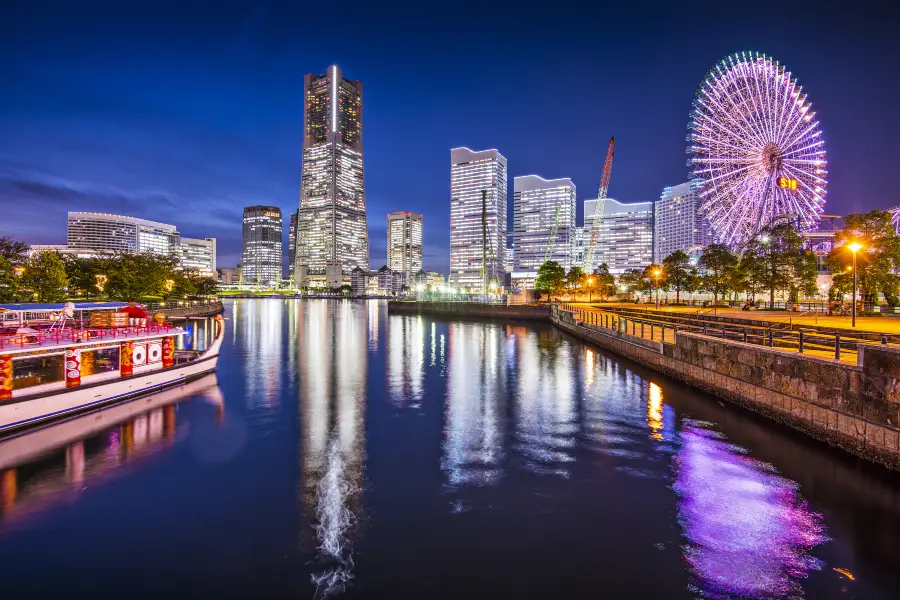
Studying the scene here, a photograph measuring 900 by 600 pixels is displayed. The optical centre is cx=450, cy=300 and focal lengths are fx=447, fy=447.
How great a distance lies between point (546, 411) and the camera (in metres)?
22.7

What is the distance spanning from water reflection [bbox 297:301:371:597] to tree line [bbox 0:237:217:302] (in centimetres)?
4376

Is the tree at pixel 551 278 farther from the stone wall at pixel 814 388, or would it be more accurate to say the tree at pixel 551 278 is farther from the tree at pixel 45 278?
the tree at pixel 45 278

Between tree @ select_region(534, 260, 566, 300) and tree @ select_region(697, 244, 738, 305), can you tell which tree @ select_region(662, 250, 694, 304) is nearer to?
tree @ select_region(697, 244, 738, 305)

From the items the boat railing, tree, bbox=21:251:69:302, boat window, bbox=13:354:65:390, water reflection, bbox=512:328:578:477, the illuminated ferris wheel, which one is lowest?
water reflection, bbox=512:328:578:477

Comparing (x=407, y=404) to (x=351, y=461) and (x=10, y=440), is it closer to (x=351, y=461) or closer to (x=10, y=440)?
(x=351, y=461)

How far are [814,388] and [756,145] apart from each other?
59520 millimetres

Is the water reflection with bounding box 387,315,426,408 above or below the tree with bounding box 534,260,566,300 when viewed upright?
below

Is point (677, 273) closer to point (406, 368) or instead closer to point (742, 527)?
point (406, 368)

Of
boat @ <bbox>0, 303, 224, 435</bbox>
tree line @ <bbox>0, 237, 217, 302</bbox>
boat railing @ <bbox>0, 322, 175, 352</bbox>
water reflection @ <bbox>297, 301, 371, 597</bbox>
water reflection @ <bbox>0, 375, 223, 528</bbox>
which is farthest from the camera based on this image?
tree line @ <bbox>0, 237, 217, 302</bbox>

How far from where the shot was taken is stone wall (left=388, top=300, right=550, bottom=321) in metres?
91.1

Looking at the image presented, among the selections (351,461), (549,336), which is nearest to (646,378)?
(351,461)

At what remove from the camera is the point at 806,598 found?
875 cm

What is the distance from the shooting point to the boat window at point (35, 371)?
21125 mm

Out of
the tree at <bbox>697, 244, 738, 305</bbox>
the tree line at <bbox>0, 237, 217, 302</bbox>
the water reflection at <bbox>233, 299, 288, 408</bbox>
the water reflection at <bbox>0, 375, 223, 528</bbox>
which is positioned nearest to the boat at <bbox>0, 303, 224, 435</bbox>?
the water reflection at <bbox>0, 375, 223, 528</bbox>
